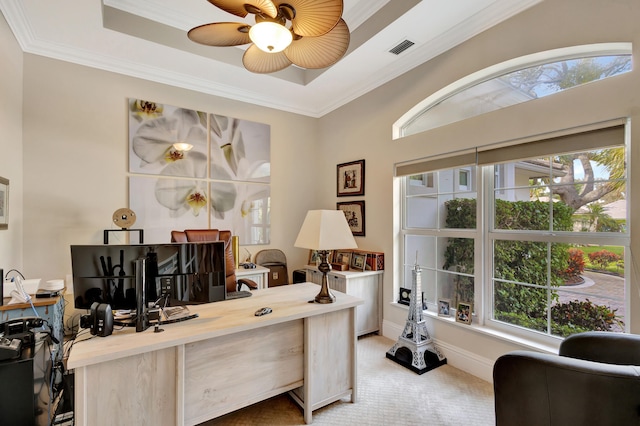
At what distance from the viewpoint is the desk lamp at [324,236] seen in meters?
1.95

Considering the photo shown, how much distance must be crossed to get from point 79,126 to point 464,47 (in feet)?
12.7

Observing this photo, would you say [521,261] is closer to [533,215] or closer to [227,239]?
[533,215]

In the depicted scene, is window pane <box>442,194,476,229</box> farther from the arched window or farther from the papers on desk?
the papers on desk

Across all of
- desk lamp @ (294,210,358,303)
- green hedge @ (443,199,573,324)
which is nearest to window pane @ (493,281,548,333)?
green hedge @ (443,199,573,324)

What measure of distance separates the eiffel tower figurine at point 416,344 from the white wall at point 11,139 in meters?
3.52

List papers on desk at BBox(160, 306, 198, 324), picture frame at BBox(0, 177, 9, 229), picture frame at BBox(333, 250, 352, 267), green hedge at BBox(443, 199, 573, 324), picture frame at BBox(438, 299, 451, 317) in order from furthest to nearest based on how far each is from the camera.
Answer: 1. picture frame at BBox(333, 250, 352, 267)
2. picture frame at BBox(438, 299, 451, 317)
3. picture frame at BBox(0, 177, 9, 229)
4. green hedge at BBox(443, 199, 573, 324)
5. papers on desk at BBox(160, 306, 198, 324)

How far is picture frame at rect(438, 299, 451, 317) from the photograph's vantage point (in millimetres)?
2736

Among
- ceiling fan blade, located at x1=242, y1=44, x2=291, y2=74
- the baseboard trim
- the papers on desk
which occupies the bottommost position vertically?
the baseboard trim

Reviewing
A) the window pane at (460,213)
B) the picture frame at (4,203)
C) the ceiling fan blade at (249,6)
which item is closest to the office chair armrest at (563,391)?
the window pane at (460,213)

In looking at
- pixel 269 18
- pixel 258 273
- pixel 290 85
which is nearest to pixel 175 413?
pixel 258 273

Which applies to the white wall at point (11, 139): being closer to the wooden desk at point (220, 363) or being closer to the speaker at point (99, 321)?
the speaker at point (99, 321)

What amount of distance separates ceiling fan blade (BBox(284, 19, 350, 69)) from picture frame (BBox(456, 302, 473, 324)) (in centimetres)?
232

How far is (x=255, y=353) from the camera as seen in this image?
1756mm

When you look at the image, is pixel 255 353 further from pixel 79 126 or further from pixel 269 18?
pixel 79 126
